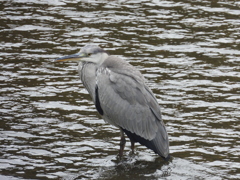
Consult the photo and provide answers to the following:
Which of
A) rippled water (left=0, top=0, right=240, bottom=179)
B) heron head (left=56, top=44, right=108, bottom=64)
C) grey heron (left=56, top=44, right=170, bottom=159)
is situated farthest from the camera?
heron head (left=56, top=44, right=108, bottom=64)

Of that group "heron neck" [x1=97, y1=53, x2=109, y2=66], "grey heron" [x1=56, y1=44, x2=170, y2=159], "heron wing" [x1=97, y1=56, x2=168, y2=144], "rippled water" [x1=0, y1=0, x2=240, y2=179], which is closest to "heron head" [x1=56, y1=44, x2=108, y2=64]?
"heron neck" [x1=97, y1=53, x2=109, y2=66]

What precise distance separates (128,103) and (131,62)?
3595mm

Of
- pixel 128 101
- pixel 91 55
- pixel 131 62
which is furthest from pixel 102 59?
pixel 131 62

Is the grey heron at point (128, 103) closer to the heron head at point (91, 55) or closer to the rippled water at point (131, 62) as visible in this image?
the heron head at point (91, 55)

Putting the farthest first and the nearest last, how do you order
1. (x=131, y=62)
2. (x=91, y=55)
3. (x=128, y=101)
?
(x=131, y=62)
(x=91, y=55)
(x=128, y=101)

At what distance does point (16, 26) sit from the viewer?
44.4ft

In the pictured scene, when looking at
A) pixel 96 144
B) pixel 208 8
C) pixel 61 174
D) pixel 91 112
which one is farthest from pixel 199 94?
pixel 208 8

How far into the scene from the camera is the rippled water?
26.0 feet

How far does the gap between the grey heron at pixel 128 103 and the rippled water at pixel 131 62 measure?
0.33m

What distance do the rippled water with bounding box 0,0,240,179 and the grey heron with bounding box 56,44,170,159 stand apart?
33 centimetres

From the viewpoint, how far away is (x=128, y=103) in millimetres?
8188

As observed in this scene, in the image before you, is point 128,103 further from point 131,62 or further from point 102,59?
point 131,62

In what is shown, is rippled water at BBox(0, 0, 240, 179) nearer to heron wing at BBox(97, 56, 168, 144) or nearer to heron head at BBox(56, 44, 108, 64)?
heron wing at BBox(97, 56, 168, 144)

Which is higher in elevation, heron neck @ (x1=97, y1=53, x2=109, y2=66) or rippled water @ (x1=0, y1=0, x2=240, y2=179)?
heron neck @ (x1=97, y1=53, x2=109, y2=66)
